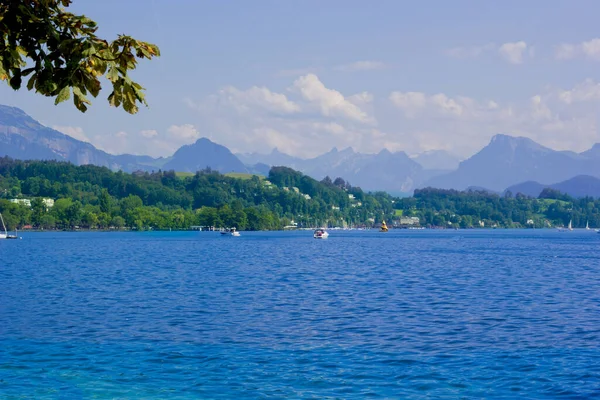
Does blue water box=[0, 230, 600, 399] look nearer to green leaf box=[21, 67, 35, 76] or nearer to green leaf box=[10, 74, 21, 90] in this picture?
green leaf box=[10, 74, 21, 90]

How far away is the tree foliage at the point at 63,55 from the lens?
1088 cm

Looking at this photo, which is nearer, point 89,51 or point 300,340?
point 89,51

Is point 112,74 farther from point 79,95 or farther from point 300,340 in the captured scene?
point 300,340

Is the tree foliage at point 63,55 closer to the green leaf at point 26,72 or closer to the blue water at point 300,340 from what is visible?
the green leaf at point 26,72

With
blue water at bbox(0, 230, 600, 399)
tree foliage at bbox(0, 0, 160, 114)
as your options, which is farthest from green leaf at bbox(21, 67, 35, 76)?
blue water at bbox(0, 230, 600, 399)

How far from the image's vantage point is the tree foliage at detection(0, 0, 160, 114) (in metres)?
10.9

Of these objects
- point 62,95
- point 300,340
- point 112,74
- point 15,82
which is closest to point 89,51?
point 112,74

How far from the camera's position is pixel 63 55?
11.0 m

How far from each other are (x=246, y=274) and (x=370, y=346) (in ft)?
152

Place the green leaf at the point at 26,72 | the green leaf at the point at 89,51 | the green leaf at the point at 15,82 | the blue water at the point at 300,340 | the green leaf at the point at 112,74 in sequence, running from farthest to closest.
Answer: the blue water at the point at 300,340 → the green leaf at the point at 15,82 → the green leaf at the point at 26,72 → the green leaf at the point at 112,74 → the green leaf at the point at 89,51

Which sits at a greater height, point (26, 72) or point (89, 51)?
point (89, 51)

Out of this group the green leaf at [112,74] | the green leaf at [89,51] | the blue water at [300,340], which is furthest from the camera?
the blue water at [300,340]

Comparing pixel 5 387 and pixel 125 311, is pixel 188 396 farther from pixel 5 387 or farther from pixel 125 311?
pixel 125 311

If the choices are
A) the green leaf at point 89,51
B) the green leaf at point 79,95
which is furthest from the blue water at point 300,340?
the green leaf at point 89,51
